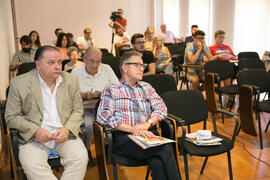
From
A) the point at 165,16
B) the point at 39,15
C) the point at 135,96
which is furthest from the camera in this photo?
the point at 165,16

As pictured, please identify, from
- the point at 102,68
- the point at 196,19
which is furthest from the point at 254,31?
the point at 102,68

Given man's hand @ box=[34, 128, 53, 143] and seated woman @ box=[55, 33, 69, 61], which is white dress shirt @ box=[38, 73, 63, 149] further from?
seated woman @ box=[55, 33, 69, 61]

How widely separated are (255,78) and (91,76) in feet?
7.50

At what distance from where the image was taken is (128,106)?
2533mm

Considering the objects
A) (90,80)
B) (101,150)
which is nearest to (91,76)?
(90,80)

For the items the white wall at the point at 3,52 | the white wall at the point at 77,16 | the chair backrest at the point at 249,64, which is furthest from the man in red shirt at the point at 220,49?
the white wall at the point at 77,16

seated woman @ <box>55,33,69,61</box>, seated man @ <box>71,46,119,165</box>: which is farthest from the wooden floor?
seated woman @ <box>55,33,69,61</box>

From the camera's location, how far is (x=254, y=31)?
8.79m

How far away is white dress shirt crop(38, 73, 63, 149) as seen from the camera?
241cm

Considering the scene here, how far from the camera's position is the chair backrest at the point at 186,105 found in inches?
110

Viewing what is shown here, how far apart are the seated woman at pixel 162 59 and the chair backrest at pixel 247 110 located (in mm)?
2220

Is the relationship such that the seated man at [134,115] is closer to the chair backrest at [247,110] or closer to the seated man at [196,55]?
the chair backrest at [247,110]

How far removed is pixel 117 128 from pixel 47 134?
0.55 metres

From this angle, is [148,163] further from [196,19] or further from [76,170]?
[196,19]
